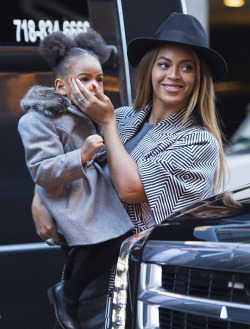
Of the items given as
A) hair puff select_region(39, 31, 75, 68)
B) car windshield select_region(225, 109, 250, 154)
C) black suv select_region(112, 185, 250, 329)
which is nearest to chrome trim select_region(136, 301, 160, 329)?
black suv select_region(112, 185, 250, 329)

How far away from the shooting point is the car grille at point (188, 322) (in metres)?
1.98

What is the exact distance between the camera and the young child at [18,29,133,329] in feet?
Result: 9.21

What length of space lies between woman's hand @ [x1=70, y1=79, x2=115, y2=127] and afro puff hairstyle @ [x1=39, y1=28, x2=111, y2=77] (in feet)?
0.86

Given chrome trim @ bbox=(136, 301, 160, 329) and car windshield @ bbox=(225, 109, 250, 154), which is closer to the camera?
chrome trim @ bbox=(136, 301, 160, 329)

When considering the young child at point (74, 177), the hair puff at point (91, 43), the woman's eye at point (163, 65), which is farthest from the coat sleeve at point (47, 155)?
the woman's eye at point (163, 65)

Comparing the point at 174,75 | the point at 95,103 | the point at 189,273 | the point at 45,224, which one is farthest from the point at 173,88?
the point at 189,273

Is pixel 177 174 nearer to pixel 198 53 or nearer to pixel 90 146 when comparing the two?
pixel 90 146

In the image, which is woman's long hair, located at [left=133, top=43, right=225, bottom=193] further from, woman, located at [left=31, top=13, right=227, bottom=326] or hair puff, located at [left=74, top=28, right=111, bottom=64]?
hair puff, located at [left=74, top=28, right=111, bottom=64]

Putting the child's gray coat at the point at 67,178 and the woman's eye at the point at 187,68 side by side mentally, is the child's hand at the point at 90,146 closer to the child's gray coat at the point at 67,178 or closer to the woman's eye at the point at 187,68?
the child's gray coat at the point at 67,178

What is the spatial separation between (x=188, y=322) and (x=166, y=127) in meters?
1.10

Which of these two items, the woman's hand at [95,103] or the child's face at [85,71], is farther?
the child's face at [85,71]

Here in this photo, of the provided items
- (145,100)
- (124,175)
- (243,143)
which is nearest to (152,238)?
(124,175)

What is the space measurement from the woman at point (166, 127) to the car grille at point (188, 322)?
68 centimetres

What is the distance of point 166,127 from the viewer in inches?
117
